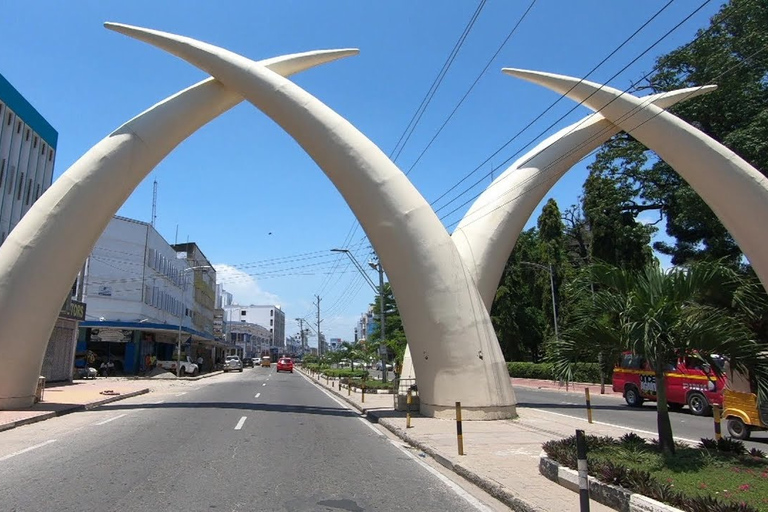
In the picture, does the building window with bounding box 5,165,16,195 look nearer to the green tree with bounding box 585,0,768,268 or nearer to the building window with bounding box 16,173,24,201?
the building window with bounding box 16,173,24,201

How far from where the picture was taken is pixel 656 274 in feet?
27.6

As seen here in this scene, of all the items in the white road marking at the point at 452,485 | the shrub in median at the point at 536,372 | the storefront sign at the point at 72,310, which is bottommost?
the white road marking at the point at 452,485

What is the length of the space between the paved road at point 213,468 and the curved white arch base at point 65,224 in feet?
11.6

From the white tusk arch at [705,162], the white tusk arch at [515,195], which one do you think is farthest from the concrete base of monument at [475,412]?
the white tusk arch at [705,162]

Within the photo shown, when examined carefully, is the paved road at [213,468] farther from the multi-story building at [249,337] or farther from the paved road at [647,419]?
the multi-story building at [249,337]

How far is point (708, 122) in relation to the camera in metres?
33.4

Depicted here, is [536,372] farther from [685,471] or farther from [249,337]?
[249,337]

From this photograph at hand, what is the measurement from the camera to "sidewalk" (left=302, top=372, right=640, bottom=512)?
6988 millimetres

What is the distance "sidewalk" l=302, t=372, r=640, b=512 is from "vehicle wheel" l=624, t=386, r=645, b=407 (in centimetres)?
653

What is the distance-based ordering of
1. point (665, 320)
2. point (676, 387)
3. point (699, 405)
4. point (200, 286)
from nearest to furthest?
point (665, 320) → point (699, 405) → point (676, 387) → point (200, 286)

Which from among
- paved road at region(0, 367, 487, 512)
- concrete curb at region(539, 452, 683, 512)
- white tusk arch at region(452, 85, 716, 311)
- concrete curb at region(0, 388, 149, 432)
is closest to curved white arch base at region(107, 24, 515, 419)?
paved road at region(0, 367, 487, 512)

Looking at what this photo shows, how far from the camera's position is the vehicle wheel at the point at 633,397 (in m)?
22.6

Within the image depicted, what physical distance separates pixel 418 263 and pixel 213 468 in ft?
29.0

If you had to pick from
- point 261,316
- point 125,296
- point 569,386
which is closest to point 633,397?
point 569,386
